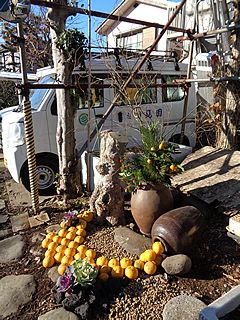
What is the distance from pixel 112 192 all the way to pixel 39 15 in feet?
38.4

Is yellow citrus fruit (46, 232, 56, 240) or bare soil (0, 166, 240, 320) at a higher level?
yellow citrus fruit (46, 232, 56, 240)

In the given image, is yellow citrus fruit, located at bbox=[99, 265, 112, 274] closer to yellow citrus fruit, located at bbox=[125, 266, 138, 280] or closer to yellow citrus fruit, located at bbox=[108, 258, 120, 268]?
yellow citrus fruit, located at bbox=[108, 258, 120, 268]

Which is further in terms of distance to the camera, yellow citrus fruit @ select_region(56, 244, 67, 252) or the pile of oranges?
yellow citrus fruit @ select_region(56, 244, 67, 252)

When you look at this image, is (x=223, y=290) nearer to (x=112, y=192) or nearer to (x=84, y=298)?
(x=84, y=298)

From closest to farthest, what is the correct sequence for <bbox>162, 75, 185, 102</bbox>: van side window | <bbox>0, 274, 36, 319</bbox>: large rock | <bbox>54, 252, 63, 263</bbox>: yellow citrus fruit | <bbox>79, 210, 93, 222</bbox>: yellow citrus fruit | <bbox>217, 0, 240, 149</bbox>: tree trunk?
1. <bbox>0, 274, 36, 319</bbox>: large rock
2. <bbox>54, 252, 63, 263</bbox>: yellow citrus fruit
3. <bbox>79, 210, 93, 222</bbox>: yellow citrus fruit
4. <bbox>217, 0, 240, 149</bbox>: tree trunk
5. <bbox>162, 75, 185, 102</bbox>: van side window

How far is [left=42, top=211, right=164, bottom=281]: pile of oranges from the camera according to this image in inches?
106

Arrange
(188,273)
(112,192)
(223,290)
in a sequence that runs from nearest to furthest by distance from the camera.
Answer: (223,290), (188,273), (112,192)

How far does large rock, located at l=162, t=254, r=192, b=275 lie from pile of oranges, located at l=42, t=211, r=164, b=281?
12 cm

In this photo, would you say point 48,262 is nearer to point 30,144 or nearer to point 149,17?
point 30,144

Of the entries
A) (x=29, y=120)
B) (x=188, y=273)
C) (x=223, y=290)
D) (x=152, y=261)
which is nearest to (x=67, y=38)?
(x=29, y=120)

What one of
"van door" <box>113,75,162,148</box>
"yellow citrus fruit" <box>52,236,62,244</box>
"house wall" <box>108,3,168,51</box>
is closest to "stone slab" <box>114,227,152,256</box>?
"yellow citrus fruit" <box>52,236,62,244</box>

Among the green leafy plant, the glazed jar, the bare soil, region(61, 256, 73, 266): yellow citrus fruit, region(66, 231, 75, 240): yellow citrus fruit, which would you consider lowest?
the bare soil

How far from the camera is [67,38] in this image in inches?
154

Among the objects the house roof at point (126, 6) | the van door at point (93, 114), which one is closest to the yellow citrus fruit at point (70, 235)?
the van door at point (93, 114)
